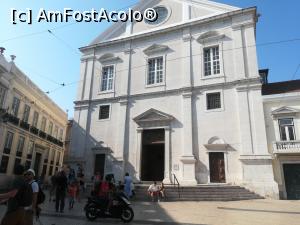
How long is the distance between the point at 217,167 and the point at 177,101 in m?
5.75

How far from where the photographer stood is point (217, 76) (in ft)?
65.4

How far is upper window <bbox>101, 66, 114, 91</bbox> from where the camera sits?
79.6ft

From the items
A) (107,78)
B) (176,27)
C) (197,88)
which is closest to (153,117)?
(197,88)

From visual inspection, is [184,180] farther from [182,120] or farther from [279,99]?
[279,99]

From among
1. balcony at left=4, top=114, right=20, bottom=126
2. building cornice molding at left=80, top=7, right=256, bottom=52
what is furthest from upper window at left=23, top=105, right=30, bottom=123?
building cornice molding at left=80, top=7, right=256, bottom=52

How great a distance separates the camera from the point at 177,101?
68.0 ft

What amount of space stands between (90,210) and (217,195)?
27.9ft

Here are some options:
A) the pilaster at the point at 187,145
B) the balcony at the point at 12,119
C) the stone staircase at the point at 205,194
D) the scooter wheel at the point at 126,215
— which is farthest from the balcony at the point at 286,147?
the balcony at the point at 12,119

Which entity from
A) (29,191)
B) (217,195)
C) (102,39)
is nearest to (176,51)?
(102,39)

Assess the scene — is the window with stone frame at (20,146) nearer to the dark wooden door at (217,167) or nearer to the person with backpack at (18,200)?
the dark wooden door at (217,167)

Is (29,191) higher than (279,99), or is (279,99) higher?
(279,99)

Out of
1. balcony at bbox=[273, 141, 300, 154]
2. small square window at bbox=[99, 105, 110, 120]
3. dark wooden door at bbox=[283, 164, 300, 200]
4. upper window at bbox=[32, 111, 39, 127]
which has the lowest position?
dark wooden door at bbox=[283, 164, 300, 200]

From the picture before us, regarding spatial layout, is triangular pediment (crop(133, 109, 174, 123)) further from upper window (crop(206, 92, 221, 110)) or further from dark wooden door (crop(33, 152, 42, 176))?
dark wooden door (crop(33, 152, 42, 176))

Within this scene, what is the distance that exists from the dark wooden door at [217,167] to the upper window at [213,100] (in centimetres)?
344
